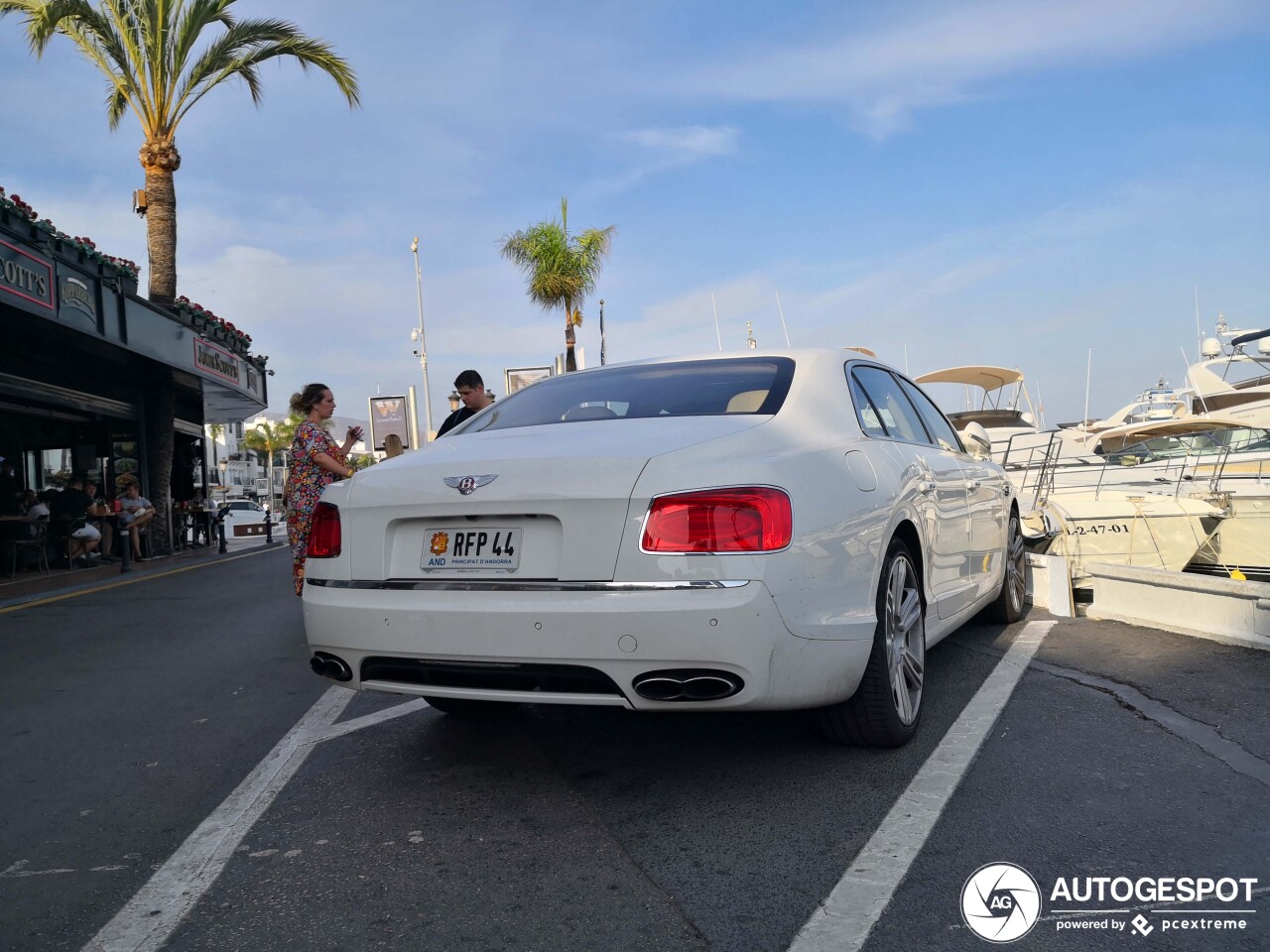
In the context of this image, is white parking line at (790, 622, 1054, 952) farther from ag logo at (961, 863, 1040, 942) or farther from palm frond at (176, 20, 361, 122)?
palm frond at (176, 20, 361, 122)

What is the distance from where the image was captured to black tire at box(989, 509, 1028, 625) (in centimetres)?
635

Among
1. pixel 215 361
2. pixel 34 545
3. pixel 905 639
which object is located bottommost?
pixel 34 545

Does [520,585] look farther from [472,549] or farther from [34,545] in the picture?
[34,545]

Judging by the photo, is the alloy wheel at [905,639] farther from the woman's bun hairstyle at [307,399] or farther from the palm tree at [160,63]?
the palm tree at [160,63]

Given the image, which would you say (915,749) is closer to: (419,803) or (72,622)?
(419,803)

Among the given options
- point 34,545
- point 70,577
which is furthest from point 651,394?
point 34,545

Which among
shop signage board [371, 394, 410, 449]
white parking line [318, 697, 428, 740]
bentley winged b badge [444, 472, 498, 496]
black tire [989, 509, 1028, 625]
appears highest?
shop signage board [371, 394, 410, 449]

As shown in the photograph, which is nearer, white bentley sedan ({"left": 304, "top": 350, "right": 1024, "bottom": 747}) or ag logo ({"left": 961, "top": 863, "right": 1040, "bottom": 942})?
ag logo ({"left": 961, "top": 863, "right": 1040, "bottom": 942})

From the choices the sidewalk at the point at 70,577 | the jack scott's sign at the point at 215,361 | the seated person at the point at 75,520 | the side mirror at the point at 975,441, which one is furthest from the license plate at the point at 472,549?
the jack scott's sign at the point at 215,361

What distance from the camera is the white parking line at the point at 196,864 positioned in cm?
259

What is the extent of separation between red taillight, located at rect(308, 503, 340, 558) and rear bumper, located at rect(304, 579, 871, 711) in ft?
1.10

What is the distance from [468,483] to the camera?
11.2 feet

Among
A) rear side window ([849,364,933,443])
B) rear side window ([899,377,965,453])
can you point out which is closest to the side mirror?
rear side window ([899,377,965,453])

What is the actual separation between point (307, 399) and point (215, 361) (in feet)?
49.5
